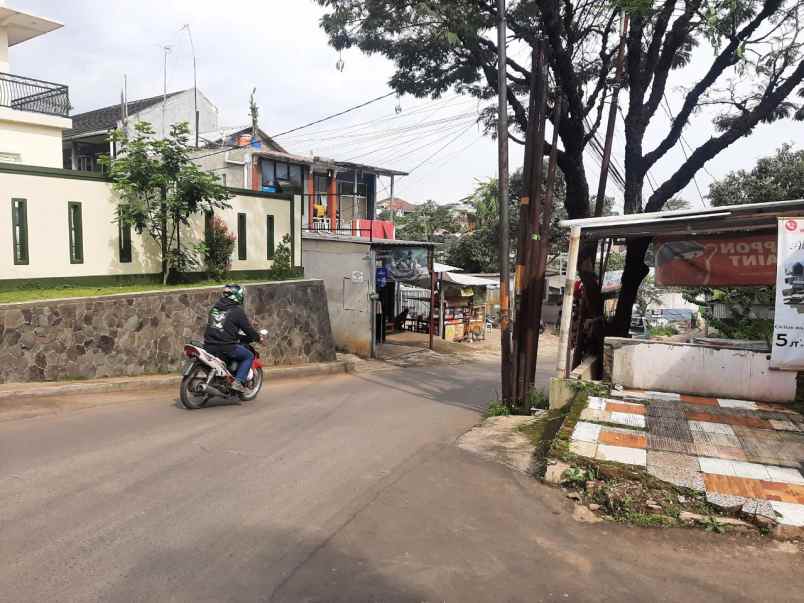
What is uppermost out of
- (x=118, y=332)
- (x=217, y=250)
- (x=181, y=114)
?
(x=181, y=114)

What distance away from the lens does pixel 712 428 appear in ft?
23.0

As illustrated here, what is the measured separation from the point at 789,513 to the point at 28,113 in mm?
19921

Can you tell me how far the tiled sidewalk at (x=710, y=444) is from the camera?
528 cm

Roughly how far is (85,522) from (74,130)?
27.6m

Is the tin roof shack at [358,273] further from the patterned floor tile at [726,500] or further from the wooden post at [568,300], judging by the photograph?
the patterned floor tile at [726,500]

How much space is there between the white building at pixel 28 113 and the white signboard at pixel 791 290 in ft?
61.3

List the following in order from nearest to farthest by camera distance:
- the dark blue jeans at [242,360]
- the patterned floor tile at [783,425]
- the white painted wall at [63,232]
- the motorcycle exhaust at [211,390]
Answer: the patterned floor tile at [783,425], the motorcycle exhaust at [211,390], the dark blue jeans at [242,360], the white painted wall at [63,232]

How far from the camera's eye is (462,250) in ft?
113

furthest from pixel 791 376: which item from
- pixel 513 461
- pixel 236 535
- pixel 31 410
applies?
pixel 31 410

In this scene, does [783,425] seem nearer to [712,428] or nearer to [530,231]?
[712,428]

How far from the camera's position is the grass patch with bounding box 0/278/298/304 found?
1094cm

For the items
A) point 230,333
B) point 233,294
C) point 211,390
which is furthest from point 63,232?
point 211,390

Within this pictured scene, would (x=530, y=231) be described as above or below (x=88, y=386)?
above

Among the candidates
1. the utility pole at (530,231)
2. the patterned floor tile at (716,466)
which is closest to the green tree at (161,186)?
the utility pole at (530,231)
